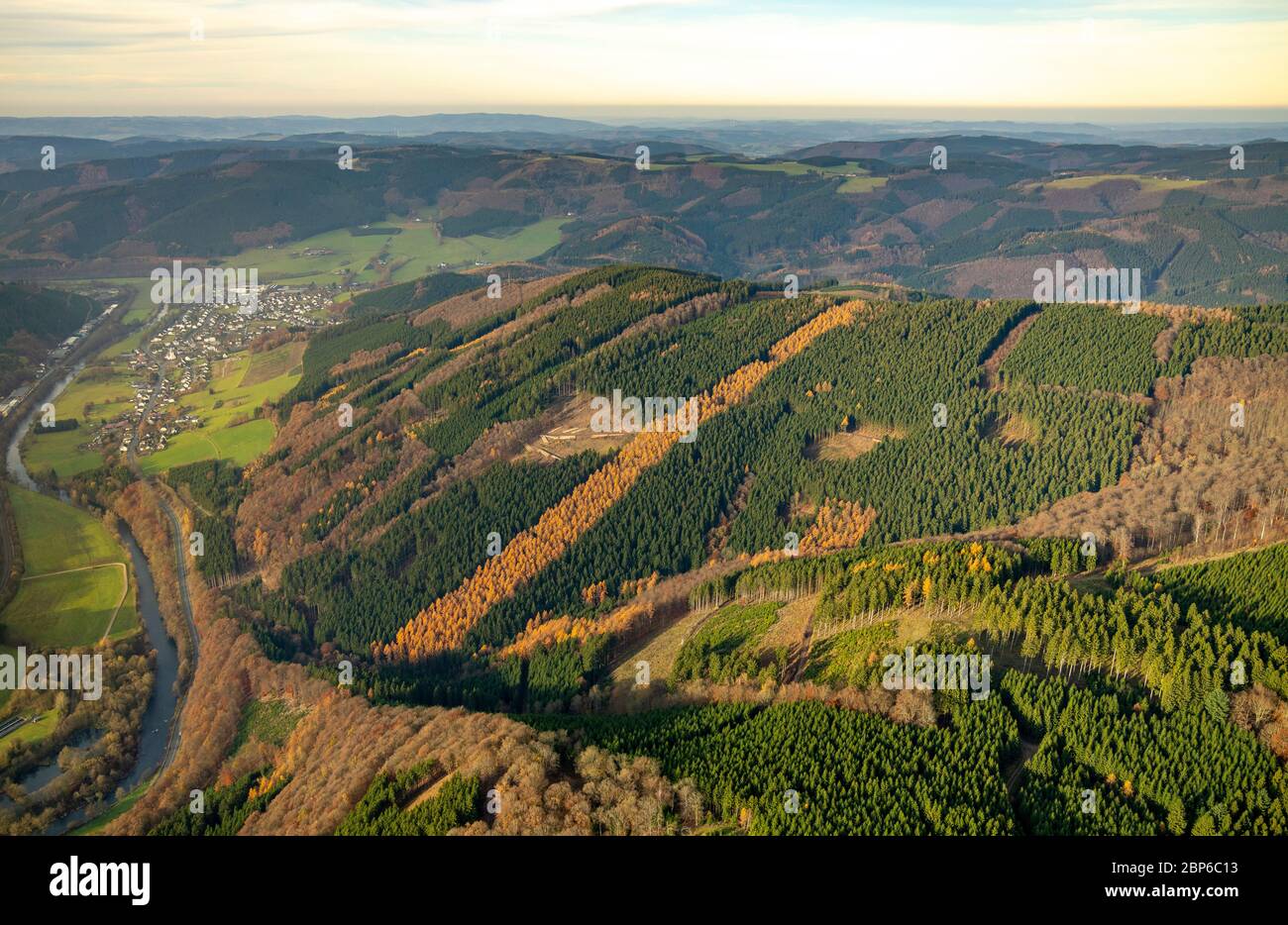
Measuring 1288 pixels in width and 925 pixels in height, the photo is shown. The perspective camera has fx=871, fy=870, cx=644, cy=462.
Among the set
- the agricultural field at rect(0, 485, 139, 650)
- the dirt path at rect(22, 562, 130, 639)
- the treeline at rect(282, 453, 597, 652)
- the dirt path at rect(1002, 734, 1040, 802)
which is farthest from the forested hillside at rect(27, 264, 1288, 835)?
the agricultural field at rect(0, 485, 139, 650)

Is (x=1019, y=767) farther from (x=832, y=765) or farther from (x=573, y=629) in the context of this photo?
(x=573, y=629)

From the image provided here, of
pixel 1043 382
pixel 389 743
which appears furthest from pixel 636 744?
pixel 1043 382

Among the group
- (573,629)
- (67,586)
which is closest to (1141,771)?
(573,629)

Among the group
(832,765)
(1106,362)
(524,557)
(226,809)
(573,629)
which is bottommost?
(226,809)

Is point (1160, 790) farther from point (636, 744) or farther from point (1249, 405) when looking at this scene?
point (1249, 405)

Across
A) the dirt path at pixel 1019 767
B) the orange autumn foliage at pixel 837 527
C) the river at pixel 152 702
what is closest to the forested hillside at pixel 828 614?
the dirt path at pixel 1019 767

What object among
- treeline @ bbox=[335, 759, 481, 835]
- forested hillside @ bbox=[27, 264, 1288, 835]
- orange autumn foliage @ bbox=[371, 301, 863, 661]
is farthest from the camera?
orange autumn foliage @ bbox=[371, 301, 863, 661]

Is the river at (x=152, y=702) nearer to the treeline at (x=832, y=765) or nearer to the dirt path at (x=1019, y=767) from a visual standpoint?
the treeline at (x=832, y=765)

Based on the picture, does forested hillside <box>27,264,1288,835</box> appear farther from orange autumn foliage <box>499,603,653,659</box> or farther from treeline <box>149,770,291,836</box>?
orange autumn foliage <box>499,603,653,659</box>
